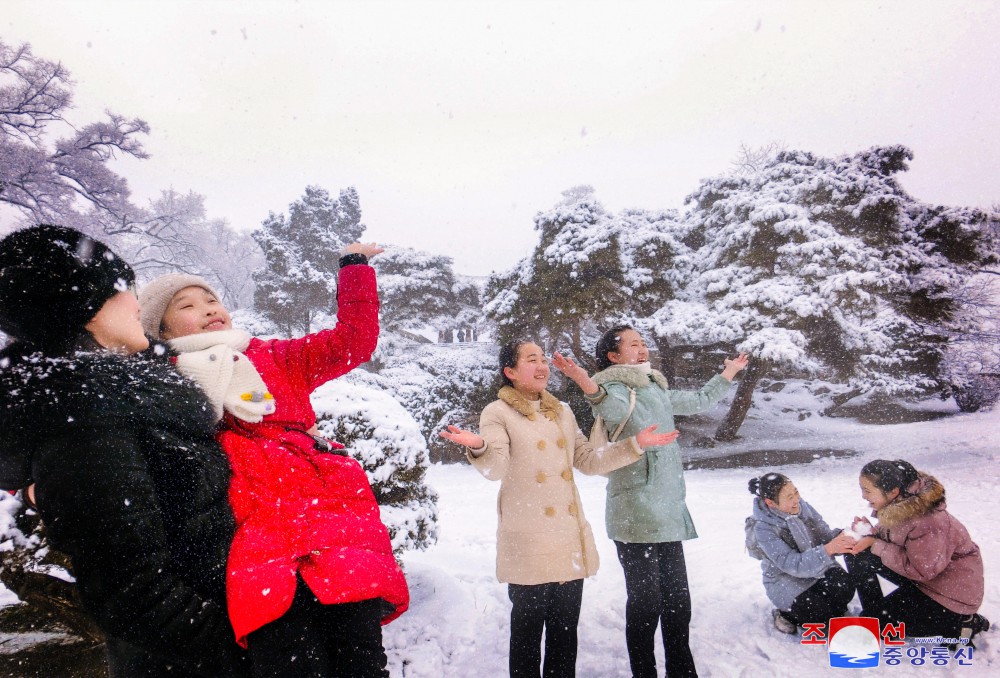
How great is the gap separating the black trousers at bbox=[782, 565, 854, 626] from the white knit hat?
11.7 ft

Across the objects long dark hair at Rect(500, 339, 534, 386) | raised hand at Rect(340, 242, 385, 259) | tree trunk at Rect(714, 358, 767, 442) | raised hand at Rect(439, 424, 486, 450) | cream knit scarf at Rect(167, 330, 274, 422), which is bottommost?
tree trunk at Rect(714, 358, 767, 442)

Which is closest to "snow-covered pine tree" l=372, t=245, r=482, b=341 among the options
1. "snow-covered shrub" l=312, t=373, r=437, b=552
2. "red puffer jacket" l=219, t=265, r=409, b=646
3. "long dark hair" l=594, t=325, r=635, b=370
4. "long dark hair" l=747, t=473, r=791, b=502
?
"snow-covered shrub" l=312, t=373, r=437, b=552

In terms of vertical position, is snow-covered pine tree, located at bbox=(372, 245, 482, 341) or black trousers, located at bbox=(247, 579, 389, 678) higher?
snow-covered pine tree, located at bbox=(372, 245, 482, 341)

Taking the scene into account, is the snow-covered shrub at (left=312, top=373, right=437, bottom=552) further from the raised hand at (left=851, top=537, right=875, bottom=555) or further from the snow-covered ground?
the raised hand at (left=851, top=537, right=875, bottom=555)

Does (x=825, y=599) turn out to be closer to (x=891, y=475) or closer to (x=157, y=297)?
(x=891, y=475)

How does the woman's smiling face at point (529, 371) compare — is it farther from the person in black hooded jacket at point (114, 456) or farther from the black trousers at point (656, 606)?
the person in black hooded jacket at point (114, 456)

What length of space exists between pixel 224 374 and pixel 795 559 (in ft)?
10.4

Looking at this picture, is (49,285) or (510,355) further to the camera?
(510,355)

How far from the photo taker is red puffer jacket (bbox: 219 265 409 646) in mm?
1100

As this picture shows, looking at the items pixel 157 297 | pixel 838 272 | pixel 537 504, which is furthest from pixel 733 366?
pixel 838 272

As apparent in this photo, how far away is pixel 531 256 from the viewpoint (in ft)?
33.7

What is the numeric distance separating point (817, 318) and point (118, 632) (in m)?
10.0

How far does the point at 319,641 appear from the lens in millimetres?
1188

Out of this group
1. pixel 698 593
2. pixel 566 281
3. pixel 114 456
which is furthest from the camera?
pixel 566 281
